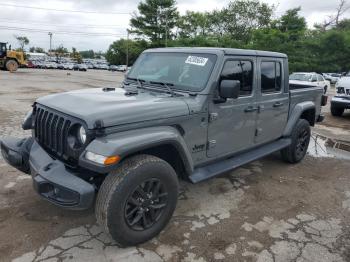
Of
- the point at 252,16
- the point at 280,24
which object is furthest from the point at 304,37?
the point at 252,16

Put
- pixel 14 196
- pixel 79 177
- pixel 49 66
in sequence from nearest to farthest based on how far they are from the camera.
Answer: pixel 79 177 < pixel 14 196 < pixel 49 66

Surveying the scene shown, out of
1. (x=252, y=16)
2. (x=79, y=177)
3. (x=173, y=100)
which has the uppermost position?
(x=252, y=16)

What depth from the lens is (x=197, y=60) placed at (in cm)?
395

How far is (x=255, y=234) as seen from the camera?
353cm

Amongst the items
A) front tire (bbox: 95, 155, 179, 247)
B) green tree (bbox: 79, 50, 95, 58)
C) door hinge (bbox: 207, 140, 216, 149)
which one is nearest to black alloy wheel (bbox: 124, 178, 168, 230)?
front tire (bbox: 95, 155, 179, 247)

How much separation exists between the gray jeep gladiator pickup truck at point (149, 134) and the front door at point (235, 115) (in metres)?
0.01

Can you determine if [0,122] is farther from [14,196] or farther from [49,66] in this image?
[49,66]

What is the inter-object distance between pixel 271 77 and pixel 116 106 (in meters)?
2.68

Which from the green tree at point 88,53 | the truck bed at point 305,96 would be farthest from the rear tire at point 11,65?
the green tree at point 88,53

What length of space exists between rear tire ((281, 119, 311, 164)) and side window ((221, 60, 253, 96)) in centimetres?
164

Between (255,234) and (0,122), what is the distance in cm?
695

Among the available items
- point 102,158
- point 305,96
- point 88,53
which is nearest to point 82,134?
point 102,158

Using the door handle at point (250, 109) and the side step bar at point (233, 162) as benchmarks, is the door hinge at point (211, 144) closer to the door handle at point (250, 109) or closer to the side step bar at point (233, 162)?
the side step bar at point (233, 162)

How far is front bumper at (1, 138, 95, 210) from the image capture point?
2.77 metres
